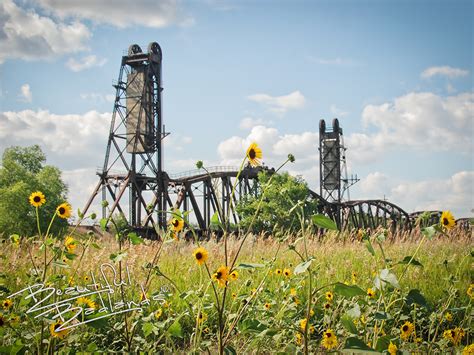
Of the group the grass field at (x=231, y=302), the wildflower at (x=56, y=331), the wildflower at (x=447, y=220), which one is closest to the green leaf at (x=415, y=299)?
the grass field at (x=231, y=302)

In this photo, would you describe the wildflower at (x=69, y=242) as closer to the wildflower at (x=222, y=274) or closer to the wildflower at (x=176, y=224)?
the wildflower at (x=176, y=224)

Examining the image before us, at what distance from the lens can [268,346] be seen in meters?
3.24

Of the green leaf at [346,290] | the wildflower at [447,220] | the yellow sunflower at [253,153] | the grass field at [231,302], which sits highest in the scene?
the yellow sunflower at [253,153]

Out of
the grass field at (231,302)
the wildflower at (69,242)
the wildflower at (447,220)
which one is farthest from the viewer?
the wildflower at (69,242)

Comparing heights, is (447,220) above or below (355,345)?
above

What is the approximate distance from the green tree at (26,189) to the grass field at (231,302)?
17622 mm

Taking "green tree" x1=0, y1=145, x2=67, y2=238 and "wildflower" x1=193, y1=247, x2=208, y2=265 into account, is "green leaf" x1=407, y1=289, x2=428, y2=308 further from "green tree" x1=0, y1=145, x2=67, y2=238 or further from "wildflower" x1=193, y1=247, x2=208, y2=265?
"green tree" x1=0, y1=145, x2=67, y2=238

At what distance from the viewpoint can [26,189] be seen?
24625 mm

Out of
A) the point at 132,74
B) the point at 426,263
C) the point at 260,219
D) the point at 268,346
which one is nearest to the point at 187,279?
the point at 268,346

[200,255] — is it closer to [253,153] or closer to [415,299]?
[253,153]

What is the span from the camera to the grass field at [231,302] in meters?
2.19

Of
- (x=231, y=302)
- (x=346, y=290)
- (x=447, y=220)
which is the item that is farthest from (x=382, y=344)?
(x=231, y=302)

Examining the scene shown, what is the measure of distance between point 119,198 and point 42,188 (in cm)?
421

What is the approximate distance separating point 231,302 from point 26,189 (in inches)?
907
